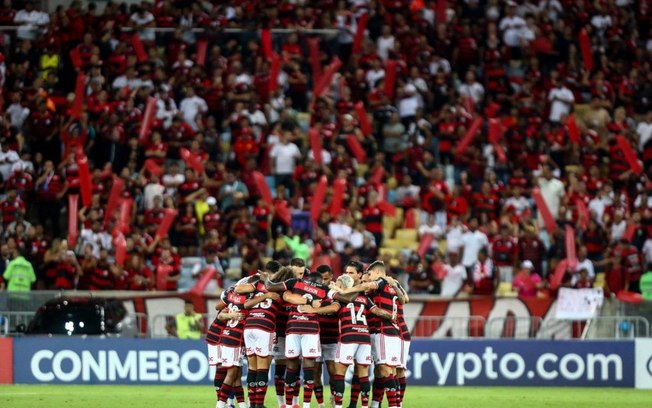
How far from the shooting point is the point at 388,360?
20.0m

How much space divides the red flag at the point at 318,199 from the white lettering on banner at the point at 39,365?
21.4ft

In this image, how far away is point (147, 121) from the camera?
32.6 metres

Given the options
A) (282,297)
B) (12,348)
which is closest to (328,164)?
(12,348)

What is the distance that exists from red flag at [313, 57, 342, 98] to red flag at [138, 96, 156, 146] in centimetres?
390

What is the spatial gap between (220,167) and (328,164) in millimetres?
2407

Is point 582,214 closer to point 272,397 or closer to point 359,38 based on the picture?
point 359,38

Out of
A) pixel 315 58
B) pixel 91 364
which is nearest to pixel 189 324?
pixel 91 364

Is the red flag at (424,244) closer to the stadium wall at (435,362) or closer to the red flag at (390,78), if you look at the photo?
the stadium wall at (435,362)

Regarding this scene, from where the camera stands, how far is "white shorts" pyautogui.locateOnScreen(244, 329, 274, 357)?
65.1 ft

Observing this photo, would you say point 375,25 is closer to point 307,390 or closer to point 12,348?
point 12,348

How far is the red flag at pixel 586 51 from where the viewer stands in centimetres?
3644

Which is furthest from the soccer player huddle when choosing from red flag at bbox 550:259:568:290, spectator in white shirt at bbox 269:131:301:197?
spectator in white shirt at bbox 269:131:301:197

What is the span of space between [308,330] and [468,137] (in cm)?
1454

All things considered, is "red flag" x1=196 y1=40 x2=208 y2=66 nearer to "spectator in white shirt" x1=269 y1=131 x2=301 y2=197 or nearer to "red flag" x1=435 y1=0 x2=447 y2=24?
"spectator in white shirt" x1=269 y1=131 x2=301 y2=197
